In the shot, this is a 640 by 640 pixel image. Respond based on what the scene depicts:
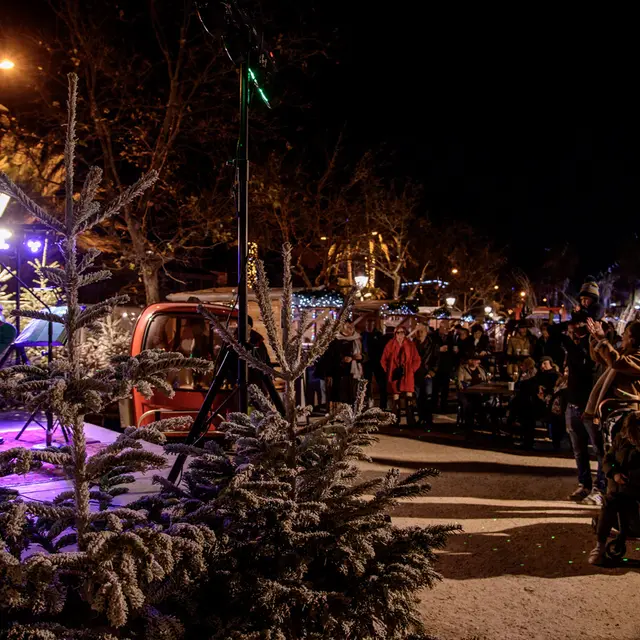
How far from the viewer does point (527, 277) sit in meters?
69.6

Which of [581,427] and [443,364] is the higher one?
[443,364]

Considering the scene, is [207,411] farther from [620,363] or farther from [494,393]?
[494,393]

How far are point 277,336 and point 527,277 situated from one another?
7061 cm

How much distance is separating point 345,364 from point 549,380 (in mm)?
4141

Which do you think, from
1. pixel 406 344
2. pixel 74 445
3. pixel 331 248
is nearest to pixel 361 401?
pixel 74 445

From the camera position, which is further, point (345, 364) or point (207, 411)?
point (345, 364)

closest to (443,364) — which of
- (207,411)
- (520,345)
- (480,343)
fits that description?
(480,343)

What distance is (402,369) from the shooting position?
13.3 meters

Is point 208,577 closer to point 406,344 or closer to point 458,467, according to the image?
point 458,467

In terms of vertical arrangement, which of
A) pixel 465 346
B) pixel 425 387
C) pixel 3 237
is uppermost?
pixel 3 237

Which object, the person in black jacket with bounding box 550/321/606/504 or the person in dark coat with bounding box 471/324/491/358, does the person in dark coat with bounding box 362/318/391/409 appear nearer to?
the person in dark coat with bounding box 471/324/491/358

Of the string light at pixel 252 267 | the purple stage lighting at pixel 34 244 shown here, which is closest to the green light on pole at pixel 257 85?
the string light at pixel 252 267

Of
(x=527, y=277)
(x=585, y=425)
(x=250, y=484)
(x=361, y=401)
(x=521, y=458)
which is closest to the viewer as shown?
(x=250, y=484)

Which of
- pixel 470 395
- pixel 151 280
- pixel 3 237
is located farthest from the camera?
pixel 151 280
